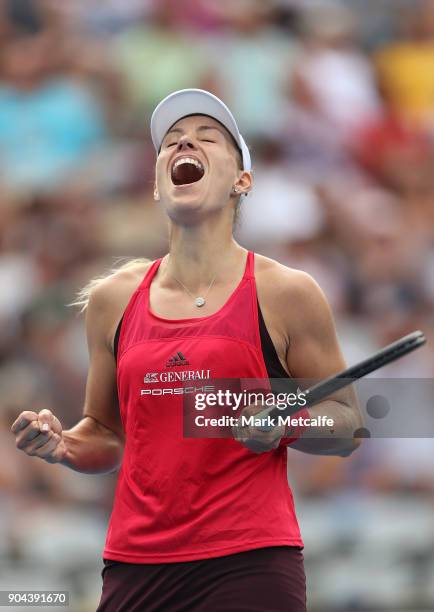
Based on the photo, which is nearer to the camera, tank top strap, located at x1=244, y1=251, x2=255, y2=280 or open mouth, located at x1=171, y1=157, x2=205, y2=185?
tank top strap, located at x1=244, y1=251, x2=255, y2=280

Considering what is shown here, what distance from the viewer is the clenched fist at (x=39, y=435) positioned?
3096 mm

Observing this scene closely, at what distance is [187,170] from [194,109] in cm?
21

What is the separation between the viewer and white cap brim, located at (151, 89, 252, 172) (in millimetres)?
3497

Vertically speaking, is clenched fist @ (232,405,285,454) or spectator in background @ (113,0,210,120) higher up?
spectator in background @ (113,0,210,120)

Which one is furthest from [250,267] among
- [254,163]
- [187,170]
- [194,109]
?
[254,163]

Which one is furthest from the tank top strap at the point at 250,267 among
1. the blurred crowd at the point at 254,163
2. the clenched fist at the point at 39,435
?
the blurred crowd at the point at 254,163

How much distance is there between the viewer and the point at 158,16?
26.6 feet

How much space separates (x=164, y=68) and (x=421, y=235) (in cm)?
213

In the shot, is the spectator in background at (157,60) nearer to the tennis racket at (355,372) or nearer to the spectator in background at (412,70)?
the spectator in background at (412,70)

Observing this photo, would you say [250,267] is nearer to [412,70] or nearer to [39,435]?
[39,435]

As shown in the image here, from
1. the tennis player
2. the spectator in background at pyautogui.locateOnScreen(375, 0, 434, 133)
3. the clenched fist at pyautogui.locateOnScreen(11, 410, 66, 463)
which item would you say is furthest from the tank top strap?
the spectator in background at pyautogui.locateOnScreen(375, 0, 434, 133)

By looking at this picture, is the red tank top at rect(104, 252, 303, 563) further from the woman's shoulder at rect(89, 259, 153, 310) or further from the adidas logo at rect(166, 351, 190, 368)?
the woman's shoulder at rect(89, 259, 153, 310)

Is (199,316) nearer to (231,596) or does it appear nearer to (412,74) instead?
(231,596)

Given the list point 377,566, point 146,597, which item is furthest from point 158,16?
point 146,597
